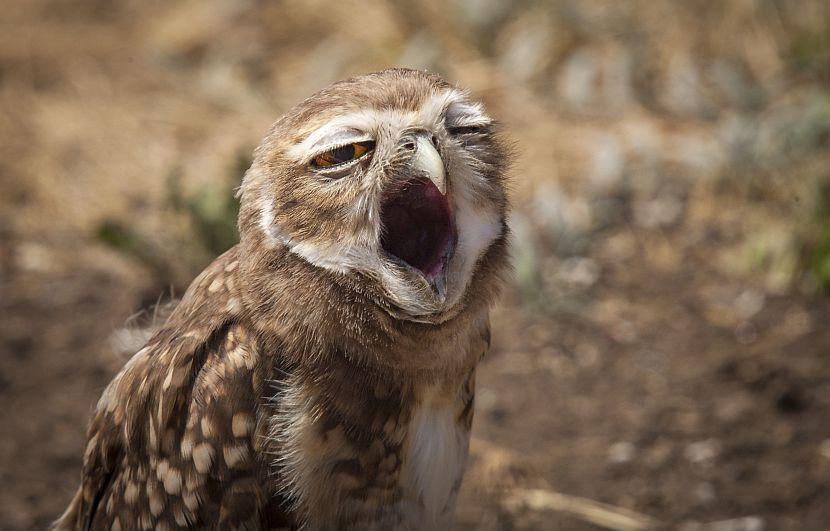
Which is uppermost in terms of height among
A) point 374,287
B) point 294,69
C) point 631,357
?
point 294,69

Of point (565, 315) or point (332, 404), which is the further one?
point (565, 315)

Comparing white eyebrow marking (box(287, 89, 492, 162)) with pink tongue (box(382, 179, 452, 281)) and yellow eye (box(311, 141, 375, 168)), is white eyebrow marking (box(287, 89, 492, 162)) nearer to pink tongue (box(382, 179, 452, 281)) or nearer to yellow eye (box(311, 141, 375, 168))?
yellow eye (box(311, 141, 375, 168))

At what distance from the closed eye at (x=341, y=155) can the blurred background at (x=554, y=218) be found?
1.27 m

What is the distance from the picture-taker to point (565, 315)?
4906 mm

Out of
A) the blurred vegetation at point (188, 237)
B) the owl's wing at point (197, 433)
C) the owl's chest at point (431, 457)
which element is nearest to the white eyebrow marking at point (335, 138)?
the owl's wing at point (197, 433)

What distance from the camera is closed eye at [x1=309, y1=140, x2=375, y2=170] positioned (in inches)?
92.7

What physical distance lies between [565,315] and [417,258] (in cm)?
246

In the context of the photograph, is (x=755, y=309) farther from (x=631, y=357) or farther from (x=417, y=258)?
(x=417, y=258)

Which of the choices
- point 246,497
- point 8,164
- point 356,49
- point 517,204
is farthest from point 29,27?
point 246,497

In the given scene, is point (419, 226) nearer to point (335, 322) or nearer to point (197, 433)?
point (335, 322)

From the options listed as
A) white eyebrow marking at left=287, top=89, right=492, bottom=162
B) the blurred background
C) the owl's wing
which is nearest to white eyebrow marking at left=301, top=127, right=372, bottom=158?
white eyebrow marking at left=287, top=89, right=492, bottom=162

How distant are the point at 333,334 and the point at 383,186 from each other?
1.39 ft

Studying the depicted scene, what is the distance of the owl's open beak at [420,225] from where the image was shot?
243 centimetres

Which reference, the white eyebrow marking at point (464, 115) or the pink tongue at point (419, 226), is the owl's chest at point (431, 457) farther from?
the white eyebrow marking at point (464, 115)
